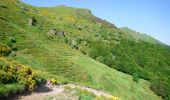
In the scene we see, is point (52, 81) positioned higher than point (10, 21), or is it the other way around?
point (10, 21)

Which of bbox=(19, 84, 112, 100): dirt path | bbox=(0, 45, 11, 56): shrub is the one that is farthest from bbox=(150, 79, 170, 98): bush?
bbox=(19, 84, 112, 100): dirt path

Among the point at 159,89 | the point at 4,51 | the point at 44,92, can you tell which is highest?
the point at 4,51

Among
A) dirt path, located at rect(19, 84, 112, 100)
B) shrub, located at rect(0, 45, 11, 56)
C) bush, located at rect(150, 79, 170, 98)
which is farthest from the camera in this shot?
bush, located at rect(150, 79, 170, 98)

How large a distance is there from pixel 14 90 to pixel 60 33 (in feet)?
175

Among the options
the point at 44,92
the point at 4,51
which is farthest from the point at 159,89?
the point at 44,92

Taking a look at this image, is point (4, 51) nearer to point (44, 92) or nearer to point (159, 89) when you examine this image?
point (44, 92)

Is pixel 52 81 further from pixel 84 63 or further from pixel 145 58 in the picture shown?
pixel 145 58

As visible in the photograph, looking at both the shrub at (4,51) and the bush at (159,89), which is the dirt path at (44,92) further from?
the bush at (159,89)

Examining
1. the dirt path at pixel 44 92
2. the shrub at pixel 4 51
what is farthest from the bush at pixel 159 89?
the dirt path at pixel 44 92

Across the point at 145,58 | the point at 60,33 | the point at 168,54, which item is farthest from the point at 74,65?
the point at 168,54

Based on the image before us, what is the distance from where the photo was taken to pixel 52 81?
34938mm

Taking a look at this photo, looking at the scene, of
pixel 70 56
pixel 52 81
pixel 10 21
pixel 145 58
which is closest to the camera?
pixel 52 81

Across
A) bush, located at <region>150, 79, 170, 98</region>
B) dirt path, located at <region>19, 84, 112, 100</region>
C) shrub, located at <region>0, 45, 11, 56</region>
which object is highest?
shrub, located at <region>0, 45, 11, 56</region>

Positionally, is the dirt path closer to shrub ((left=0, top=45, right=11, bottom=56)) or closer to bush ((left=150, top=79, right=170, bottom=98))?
shrub ((left=0, top=45, right=11, bottom=56))
